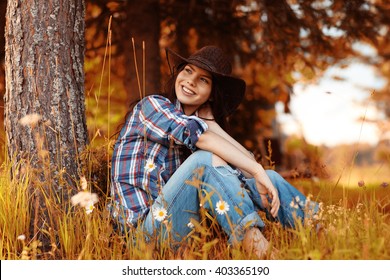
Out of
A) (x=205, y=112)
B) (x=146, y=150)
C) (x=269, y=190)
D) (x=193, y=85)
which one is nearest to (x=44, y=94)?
(x=146, y=150)

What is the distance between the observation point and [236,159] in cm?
278

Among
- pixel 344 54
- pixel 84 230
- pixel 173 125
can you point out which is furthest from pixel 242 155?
pixel 344 54

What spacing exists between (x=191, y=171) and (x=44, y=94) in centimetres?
98

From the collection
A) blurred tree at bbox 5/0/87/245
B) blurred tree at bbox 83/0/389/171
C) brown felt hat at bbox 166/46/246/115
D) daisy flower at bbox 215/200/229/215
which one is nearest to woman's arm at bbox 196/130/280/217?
daisy flower at bbox 215/200/229/215

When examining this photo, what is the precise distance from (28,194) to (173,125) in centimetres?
86

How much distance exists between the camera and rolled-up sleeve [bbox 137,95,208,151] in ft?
8.97

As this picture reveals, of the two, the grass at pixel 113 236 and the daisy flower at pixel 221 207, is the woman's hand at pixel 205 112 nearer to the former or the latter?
the grass at pixel 113 236

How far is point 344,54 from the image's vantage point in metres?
6.36

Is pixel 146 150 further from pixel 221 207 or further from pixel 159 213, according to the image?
pixel 221 207

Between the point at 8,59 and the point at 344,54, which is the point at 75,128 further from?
the point at 344,54

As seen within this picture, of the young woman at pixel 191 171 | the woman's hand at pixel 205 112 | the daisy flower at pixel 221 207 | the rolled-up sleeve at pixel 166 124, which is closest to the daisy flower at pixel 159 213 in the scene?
the young woman at pixel 191 171

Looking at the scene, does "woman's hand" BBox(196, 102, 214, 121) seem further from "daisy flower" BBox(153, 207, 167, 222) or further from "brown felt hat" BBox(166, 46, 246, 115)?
"daisy flower" BBox(153, 207, 167, 222)

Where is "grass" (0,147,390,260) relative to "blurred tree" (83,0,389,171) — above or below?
below

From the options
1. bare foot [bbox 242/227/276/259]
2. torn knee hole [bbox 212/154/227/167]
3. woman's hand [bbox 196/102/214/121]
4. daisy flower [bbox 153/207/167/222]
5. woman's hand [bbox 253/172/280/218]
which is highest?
woman's hand [bbox 196/102/214/121]
